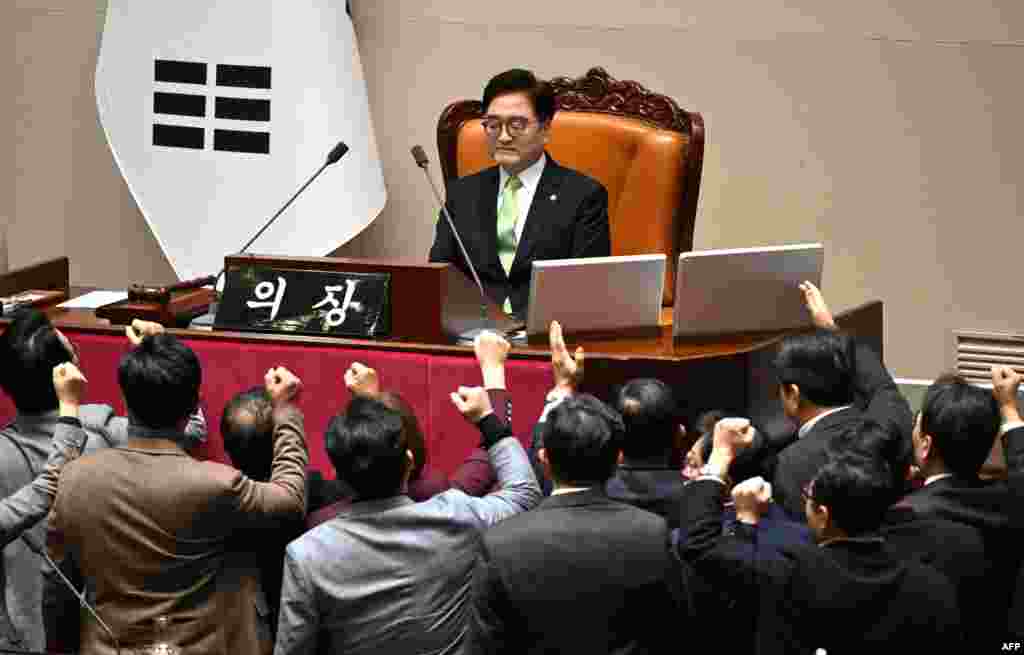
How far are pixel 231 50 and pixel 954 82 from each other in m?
2.54

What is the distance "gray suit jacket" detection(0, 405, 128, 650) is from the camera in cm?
374

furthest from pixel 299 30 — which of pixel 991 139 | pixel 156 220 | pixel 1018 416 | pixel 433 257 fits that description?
pixel 1018 416

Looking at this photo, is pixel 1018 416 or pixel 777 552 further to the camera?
pixel 1018 416

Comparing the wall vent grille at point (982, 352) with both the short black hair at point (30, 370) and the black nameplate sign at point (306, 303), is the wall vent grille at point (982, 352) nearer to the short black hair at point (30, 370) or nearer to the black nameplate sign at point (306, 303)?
the black nameplate sign at point (306, 303)

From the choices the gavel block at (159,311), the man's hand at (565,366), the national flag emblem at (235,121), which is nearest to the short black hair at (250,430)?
the man's hand at (565,366)

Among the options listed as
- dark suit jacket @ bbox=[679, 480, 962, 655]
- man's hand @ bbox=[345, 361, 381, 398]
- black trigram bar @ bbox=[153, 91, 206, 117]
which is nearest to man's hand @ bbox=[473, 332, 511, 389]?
man's hand @ bbox=[345, 361, 381, 398]

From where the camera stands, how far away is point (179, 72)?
6309mm

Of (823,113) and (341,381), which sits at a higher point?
(823,113)

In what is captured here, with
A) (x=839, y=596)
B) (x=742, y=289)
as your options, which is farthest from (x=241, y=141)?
(x=839, y=596)

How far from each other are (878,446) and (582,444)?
53 cm

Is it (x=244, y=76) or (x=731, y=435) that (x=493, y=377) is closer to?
(x=731, y=435)

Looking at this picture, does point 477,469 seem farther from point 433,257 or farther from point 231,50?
point 231,50

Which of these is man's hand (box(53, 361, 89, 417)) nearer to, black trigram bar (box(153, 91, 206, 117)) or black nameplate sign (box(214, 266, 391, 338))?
A: black nameplate sign (box(214, 266, 391, 338))

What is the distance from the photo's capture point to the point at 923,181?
638 centimetres
